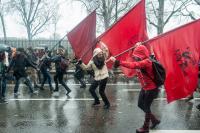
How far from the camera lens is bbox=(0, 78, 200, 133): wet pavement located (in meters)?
7.81

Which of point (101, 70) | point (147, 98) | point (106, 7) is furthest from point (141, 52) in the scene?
point (106, 7)

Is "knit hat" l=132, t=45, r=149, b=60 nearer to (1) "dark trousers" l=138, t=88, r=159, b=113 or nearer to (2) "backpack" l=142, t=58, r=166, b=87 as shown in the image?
(2) "backpack" l=142, t=58, r=166, b=87

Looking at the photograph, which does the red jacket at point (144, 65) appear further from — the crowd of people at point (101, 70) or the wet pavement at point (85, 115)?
the wet pavement at point (85, 115)

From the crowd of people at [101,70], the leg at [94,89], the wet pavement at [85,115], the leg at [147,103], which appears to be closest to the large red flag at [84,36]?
the crowd of people at [101,70]

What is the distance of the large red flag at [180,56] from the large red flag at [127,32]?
48.8 inches

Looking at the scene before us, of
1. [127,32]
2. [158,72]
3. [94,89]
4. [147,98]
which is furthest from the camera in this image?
[94,89]

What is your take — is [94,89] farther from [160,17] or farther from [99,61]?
[160,17]

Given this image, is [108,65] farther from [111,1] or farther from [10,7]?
[10,7]

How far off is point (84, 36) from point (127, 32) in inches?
51.0

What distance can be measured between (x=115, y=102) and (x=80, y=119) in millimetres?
2416

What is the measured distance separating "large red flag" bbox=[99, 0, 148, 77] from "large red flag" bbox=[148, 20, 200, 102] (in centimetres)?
124

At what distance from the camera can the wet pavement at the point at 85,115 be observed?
7.81 metres

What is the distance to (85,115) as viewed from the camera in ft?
30.0

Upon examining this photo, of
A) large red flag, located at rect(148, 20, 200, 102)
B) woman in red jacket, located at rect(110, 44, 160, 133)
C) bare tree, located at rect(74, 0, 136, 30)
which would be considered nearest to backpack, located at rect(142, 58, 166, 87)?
woman in red jacket, located at rect(110, 44, 160, 133)
